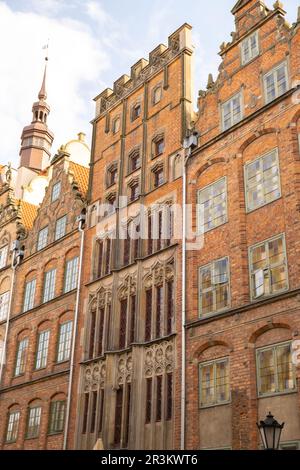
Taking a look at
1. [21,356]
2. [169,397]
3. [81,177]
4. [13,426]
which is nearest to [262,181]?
[169,397]

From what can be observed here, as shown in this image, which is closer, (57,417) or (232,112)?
(232,112)

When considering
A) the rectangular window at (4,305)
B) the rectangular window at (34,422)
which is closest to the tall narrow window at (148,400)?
the rectangular window at (34,422)

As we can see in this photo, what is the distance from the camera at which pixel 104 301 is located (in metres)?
24.5

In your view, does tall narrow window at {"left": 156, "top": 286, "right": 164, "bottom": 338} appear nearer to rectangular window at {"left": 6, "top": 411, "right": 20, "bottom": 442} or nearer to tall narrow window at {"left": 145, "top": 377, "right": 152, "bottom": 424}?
tall narrow window at {"left": 145, "top": 377, "right": 152, "bottom": 424}

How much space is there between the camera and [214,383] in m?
18.5

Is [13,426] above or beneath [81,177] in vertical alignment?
beneath

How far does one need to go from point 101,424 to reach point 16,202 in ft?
57.3

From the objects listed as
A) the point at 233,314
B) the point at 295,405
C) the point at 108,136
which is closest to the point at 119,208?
the point at 108,136

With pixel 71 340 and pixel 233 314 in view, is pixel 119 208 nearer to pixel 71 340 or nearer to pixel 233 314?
pixel 71 340

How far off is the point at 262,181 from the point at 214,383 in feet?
20.7

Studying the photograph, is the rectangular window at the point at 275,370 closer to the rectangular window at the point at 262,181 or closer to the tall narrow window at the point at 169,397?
the tall narrow window at the point at 169,397

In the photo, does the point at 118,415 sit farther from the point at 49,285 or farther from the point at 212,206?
the point at 49,285

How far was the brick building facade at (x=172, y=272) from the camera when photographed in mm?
17859

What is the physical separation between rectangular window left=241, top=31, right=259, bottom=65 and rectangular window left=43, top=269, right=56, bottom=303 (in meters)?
13.1
